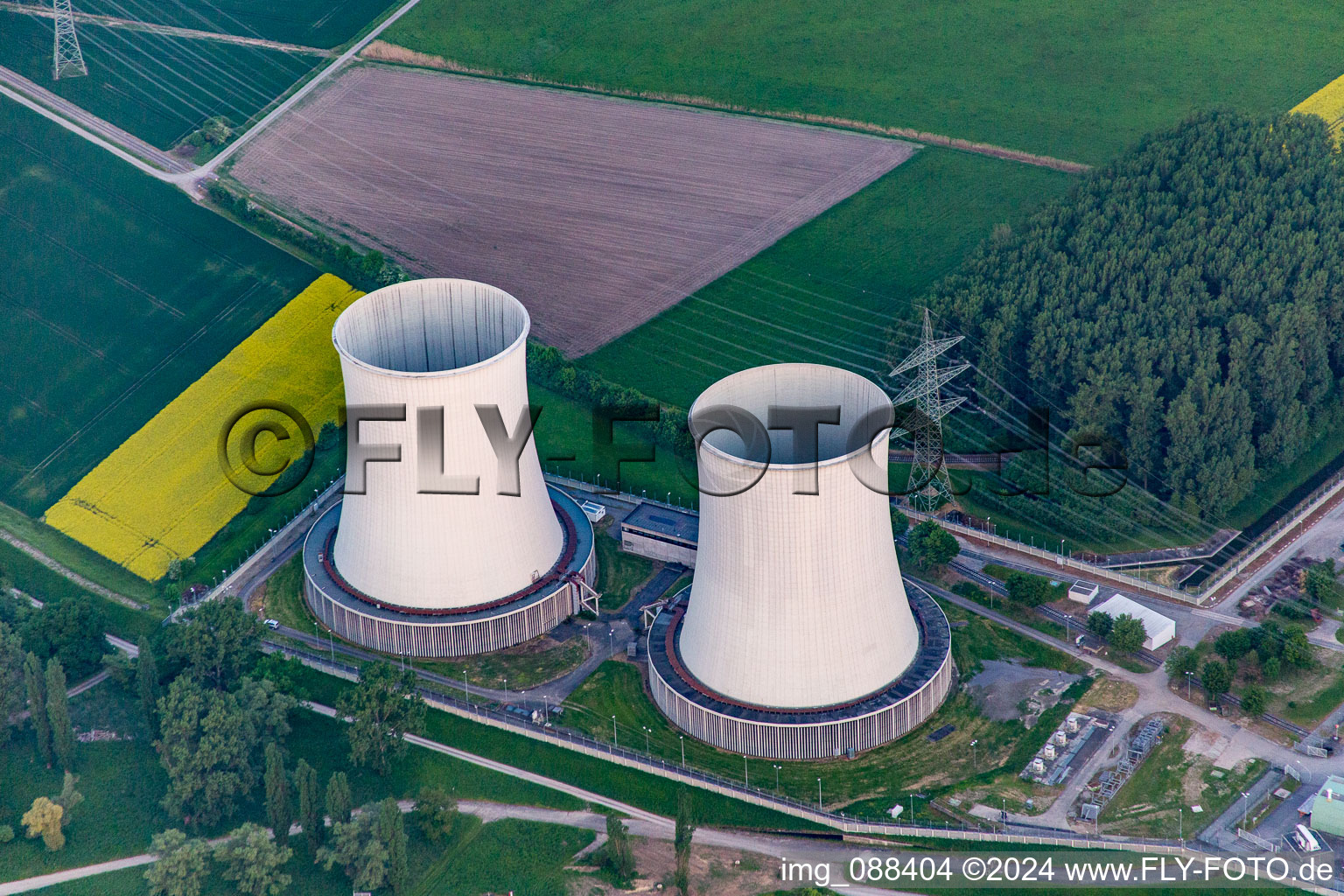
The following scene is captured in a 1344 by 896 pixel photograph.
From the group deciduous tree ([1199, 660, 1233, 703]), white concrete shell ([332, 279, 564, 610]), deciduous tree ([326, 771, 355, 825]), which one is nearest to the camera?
deciduous tree ([326, 771, 355, 825])

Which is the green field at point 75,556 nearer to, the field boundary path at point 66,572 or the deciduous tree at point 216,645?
the field boundary path at point 66,572

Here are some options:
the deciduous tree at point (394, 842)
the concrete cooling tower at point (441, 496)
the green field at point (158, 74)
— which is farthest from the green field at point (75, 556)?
the green field at point (158, 74)

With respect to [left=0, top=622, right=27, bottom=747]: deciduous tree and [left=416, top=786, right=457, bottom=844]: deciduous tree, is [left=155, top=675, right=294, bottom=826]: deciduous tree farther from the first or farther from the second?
[left=416, top=786, right=457, bottom=844]: deciduous tree

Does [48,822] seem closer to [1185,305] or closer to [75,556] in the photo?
[75,556]

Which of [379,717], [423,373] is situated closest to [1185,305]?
[423,373]

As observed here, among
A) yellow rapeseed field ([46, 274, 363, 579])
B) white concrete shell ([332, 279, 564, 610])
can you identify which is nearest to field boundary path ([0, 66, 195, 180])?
yellow rapeseed field ([46, 274, 363, 579])
